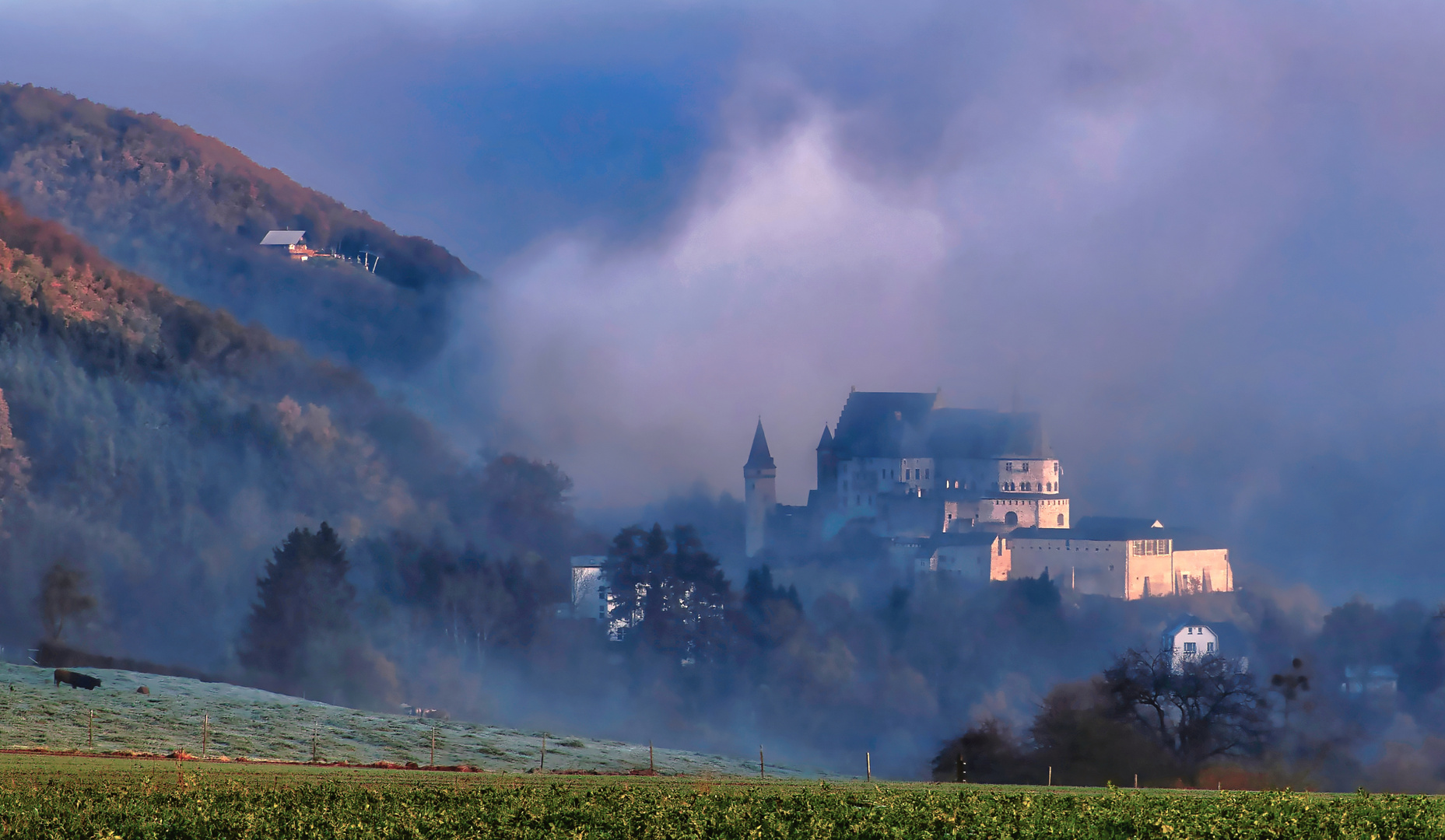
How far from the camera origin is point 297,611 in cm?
11362

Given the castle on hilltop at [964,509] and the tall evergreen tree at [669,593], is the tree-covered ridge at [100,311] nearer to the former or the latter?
the tall evergreen tree at [669,593]

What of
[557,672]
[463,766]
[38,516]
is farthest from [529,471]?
[463,766]

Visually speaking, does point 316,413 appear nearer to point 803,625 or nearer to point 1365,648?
point 803,625

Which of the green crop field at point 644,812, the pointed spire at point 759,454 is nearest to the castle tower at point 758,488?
the pointed spire at point 759,454

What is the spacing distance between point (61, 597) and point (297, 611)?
2132 cm

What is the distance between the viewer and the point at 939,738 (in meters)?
130

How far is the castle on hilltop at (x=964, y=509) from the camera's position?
156 metres

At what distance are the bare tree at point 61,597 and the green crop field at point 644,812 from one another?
94.0 meters

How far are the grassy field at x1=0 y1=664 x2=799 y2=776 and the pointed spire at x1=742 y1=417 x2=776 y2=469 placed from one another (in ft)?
364

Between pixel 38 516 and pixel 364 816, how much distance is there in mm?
116325

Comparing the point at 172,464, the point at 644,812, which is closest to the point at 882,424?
the point at 172,464

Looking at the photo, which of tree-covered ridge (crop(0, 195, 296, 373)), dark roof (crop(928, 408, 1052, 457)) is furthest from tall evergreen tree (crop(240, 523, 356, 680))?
dark roof (crop(928, 408, 1052, 457))

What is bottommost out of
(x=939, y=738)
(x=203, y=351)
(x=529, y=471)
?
(x=939, y=738)

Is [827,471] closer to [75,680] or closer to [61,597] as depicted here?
[61,597]
